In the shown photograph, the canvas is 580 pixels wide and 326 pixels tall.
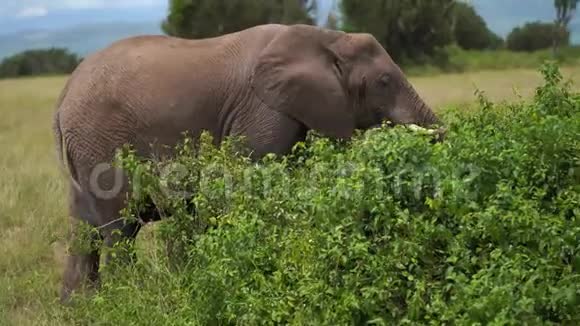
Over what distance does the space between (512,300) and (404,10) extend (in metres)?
28.7

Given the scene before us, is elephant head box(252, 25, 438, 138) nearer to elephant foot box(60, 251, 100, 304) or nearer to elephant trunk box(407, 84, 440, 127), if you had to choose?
elephant trunk box(407, 84, 440, 127)

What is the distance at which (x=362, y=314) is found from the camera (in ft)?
13.9

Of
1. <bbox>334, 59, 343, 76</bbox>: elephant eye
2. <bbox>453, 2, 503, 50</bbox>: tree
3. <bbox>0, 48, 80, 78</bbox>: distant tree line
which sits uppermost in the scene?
<bbox>334, 59, 343, 76</bbox>: elephant eye

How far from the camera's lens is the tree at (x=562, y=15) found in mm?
31438

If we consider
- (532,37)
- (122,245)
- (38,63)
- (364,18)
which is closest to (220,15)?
(364,18)

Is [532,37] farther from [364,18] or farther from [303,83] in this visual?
[303,83]

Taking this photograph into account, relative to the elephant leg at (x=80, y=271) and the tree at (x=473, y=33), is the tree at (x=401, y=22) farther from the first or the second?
the elephant leg at (x=80, y=271)

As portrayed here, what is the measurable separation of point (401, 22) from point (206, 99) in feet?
85.2

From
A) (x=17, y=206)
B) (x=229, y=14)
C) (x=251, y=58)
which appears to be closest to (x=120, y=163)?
(x=251, y=58)

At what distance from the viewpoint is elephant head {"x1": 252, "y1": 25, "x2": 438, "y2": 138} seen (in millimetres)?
6477

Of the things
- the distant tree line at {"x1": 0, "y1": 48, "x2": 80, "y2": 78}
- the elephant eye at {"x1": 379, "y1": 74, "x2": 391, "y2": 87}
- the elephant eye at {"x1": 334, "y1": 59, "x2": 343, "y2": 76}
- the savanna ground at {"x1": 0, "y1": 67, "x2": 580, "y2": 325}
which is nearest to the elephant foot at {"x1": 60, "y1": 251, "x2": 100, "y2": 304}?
the savanna ground at {"x1": 0, "y1": 67, "x2": 580, "y2": 325}

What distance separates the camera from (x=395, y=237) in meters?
4.29

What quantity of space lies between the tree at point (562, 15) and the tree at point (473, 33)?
2830 millimetres

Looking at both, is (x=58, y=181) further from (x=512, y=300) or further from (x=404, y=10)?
(x=404, y=10)
